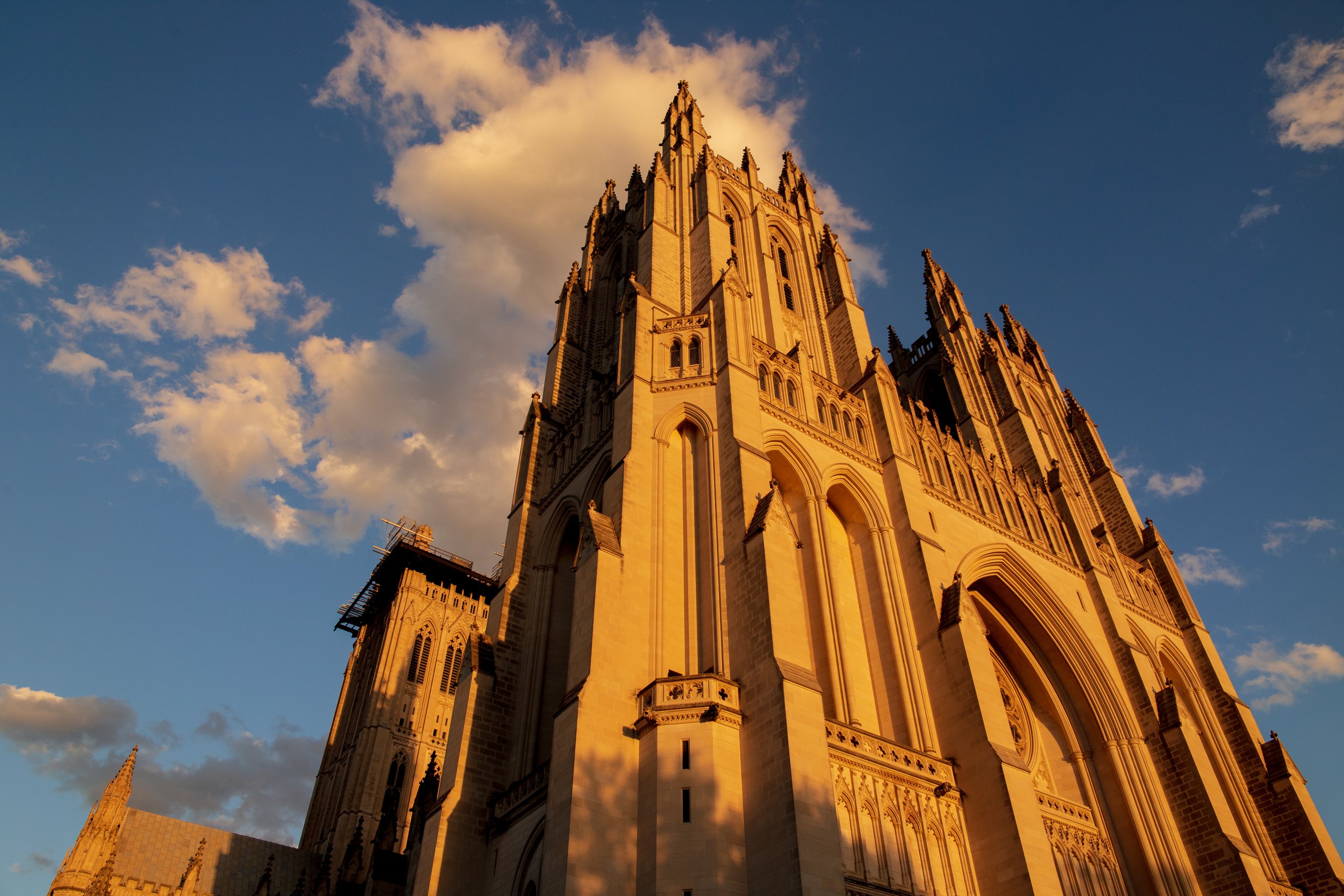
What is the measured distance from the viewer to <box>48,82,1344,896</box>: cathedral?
46.7ft

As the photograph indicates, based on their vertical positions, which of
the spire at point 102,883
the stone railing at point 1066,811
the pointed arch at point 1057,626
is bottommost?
the stone railing at point 1066,811

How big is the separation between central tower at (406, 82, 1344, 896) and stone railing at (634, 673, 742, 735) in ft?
0.18

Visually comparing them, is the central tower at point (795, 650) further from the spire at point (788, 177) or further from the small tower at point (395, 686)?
the small tower at point (395, 686)

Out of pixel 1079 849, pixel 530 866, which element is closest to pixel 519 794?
pixel 530 866

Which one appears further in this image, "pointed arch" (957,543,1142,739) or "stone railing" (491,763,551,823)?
"pointed arch" (957,543,1142,739)

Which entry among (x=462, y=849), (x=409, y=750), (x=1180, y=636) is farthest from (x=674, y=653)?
(x=409, y=750)

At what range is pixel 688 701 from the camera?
14.7 metres

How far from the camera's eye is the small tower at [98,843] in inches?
1138

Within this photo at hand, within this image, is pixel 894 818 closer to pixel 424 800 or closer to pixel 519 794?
pixel 519 794

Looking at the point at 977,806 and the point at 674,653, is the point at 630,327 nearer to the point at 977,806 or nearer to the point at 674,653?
the point at 674,653

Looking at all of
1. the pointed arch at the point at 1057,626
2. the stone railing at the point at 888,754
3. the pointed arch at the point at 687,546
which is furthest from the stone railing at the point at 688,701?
the pointed arch at the point at 1057,626

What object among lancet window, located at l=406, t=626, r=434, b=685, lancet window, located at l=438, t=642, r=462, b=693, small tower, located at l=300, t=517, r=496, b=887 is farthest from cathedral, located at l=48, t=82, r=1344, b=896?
lancet window, located at l=438, t=642, r=462, b=693

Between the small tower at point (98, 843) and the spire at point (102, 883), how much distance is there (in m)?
0.03

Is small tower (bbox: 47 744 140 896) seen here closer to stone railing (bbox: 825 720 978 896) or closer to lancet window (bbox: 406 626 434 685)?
lancet window (bbox: 406 626 434 685)
